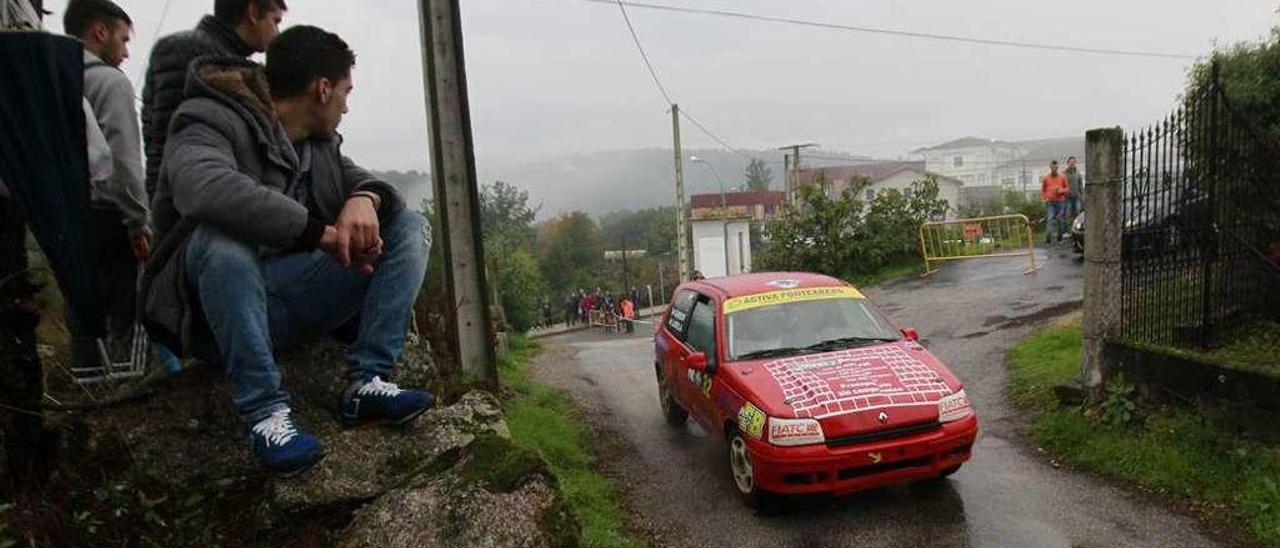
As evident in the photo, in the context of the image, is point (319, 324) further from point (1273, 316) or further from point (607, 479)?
point (1273, 316)

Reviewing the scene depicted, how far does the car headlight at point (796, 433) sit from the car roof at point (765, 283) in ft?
6.12

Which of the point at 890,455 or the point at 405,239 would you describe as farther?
the point at 890,455

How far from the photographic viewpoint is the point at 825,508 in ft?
19.0

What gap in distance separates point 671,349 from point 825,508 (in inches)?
107

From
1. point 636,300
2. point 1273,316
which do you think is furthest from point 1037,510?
point 636,300

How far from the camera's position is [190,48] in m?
3.11

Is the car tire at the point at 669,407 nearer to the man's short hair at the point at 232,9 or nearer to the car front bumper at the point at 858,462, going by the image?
the car front bumper at the point at 858,462

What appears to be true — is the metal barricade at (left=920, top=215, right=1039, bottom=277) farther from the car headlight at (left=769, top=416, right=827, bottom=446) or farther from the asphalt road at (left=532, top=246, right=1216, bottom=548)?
the car headlight at (left=769, top=416, right=827, bottom=446)

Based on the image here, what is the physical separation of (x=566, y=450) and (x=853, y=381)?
122 inches

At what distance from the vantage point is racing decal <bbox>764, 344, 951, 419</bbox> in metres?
5.38

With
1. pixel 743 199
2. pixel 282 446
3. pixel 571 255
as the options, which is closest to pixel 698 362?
pixel 282 446

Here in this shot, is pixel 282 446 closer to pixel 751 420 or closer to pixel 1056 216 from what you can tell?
pixel 751 420

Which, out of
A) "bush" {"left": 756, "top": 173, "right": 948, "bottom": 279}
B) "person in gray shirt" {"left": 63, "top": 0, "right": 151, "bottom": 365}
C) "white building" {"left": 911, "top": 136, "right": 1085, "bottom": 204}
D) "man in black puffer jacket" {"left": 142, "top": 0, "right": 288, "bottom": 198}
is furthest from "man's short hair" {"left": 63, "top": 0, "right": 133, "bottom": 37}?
"white building" {"left": 911, "top": 136, "right": 1085, "bottom": 204}

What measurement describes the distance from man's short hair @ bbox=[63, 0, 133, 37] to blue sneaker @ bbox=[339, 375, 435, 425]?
2221 millimetres
